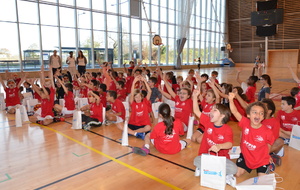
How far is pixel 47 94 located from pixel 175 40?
65.6ft

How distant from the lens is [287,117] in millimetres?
4215

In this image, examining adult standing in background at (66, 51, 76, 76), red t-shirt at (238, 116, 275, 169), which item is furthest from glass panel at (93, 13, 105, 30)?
red t-shirt at (238, 116, 275, 169)

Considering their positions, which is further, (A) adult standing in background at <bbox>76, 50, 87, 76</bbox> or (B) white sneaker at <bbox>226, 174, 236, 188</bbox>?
(A) adult standing in background at <bbox>76, 50, 87, 76</bbox>

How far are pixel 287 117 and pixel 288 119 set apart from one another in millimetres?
38

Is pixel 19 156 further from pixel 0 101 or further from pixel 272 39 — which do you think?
pixel 272 39

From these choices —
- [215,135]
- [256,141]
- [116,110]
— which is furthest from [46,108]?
[256,141]

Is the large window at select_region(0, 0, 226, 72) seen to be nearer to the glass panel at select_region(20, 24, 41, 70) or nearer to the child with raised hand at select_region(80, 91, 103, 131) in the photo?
the glass panel at select_region(20, 24, 41, 70)

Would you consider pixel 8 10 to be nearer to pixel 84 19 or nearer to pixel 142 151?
pixel 84 19

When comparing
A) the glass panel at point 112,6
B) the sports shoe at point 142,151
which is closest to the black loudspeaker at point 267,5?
the glass panel at point 112,6

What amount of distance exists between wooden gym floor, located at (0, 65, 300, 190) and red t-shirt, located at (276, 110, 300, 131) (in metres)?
0.50

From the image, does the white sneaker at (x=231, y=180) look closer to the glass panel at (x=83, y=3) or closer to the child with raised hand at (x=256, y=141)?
the child with raised hand at (x=256, y=141)

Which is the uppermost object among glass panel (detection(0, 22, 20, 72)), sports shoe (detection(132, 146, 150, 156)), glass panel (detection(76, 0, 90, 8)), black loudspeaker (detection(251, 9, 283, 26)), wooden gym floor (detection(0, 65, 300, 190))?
glass panel (detection(76, 0, 90, 8))

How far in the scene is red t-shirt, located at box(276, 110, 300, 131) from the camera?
4.13 m

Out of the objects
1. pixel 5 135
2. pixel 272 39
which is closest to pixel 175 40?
pixel 272 39
